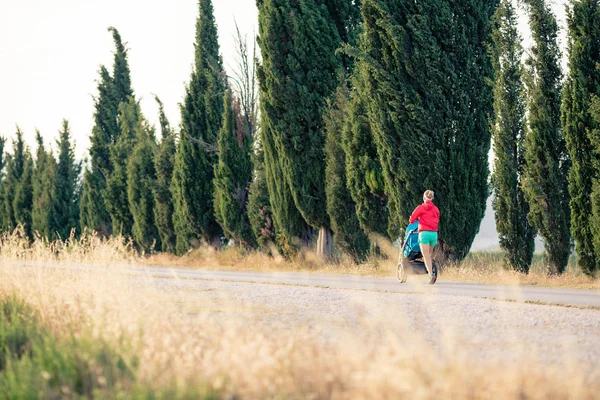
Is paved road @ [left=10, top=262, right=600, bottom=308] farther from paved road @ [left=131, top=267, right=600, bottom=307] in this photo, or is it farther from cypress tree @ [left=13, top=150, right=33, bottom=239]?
cypress tree @ [left=13, top=150, right=33, bottom=239]

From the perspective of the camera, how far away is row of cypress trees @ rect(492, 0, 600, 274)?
17.3 metres

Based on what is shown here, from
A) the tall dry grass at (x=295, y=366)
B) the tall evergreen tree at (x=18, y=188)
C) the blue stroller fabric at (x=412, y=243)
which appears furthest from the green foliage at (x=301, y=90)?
the tall evergreen tree at (x=18, y=188)

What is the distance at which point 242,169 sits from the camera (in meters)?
30.7

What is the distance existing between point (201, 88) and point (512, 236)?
1839 centimetres

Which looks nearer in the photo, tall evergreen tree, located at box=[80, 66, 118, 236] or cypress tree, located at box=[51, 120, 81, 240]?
tall evergreen tree, located at box=[80, 66, 118, 236]

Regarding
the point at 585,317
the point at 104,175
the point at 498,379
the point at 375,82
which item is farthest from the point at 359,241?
the point at 104,175

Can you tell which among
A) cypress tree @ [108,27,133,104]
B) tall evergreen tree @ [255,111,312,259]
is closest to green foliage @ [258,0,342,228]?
tall evergreen tree @ [255,111,312,259]

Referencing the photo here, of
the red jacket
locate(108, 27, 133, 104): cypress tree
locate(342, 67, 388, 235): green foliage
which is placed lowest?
the red jacket

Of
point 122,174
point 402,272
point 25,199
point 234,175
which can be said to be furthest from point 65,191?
point 402,272

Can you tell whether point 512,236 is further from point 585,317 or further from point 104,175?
point 104,175

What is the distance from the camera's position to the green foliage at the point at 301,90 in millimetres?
25078

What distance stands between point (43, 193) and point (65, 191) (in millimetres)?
1519

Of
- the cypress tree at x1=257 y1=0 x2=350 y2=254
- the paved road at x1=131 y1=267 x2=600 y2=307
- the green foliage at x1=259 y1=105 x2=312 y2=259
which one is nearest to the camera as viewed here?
the paved road at x1=131 y1=267 x2=600 y2=307

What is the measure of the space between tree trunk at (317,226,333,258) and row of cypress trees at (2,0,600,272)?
7 cm
